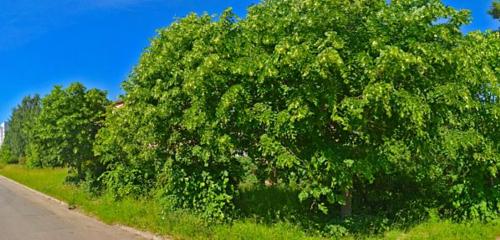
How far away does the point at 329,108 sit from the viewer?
26.8 feet

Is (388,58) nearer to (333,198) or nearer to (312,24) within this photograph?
(312,24)

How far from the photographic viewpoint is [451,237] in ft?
28.0

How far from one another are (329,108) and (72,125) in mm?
11452

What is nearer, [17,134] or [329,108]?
[329,108]

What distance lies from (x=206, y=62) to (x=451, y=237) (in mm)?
5462

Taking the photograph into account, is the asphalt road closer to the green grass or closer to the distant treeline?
the green grass

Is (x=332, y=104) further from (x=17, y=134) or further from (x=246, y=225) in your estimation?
(x=17, y=134)

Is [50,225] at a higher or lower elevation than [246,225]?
lower

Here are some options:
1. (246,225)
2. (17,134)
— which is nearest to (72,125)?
(246,225)

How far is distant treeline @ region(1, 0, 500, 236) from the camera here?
805 cm

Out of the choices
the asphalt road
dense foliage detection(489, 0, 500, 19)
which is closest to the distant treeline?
the asphalt road

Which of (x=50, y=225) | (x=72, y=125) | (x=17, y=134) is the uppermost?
(x=17, y=134)

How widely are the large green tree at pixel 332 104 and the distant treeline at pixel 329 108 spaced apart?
27 millimetres

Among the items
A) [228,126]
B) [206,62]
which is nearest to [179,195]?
[228,126]
